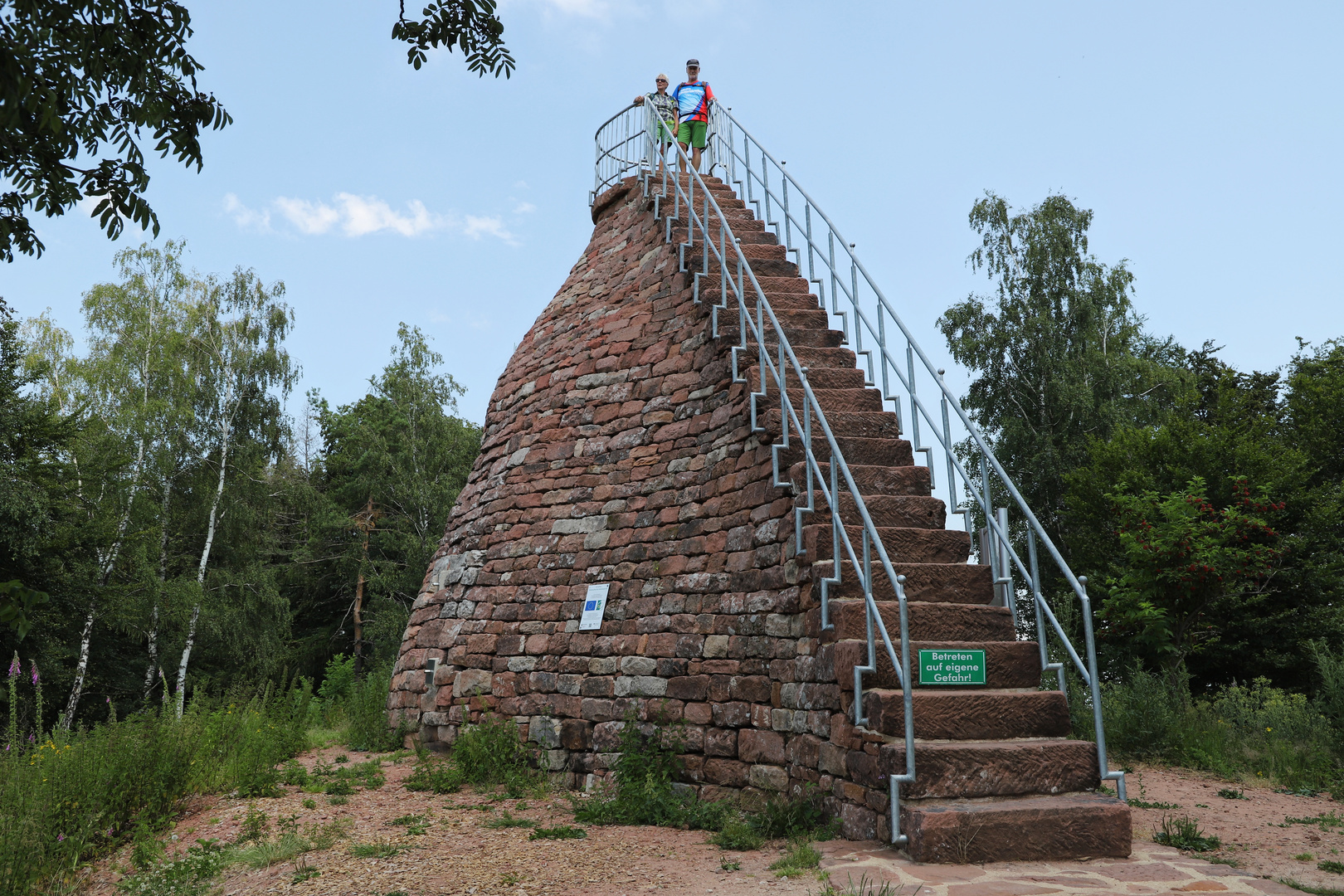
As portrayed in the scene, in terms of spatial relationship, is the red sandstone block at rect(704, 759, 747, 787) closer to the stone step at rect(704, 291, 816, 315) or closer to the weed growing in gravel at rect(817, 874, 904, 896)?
the weed growing in gravel at rect(817, 874, 904, 896)

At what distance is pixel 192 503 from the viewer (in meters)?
20.8

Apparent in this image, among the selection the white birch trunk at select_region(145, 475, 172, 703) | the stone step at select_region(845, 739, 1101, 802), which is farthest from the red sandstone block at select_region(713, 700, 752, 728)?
the white birch trunk at select_region(145, 475, 172, 703)

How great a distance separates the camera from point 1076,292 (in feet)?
68.4

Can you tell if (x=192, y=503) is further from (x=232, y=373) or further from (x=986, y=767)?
(x=986, y=767)

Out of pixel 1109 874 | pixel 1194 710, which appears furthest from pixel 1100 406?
pixel 1109 874

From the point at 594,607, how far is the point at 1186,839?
13.8 ft

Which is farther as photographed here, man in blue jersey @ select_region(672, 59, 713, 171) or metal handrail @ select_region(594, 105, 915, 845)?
man in blue jersey @ select_region(672, 59, 713, 171)

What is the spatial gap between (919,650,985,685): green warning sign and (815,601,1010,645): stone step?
0.25m

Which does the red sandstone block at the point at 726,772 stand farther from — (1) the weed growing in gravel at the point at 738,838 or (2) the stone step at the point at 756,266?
(2) the stone step at the point at 756,266

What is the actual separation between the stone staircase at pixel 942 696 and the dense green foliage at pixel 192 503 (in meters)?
12.1

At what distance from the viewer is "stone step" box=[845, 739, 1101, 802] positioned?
4.25 metres

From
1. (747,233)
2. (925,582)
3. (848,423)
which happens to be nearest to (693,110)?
(747,233)

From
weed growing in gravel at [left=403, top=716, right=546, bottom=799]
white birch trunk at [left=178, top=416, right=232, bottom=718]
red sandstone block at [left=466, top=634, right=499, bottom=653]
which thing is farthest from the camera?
white birch trunk at [left=178, top=416, right=232, bottom=718]

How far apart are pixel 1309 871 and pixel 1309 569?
41.3ft
